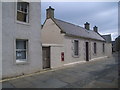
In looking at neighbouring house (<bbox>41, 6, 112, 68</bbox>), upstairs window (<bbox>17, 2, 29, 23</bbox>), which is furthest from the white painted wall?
upstairs window (<bbox>17, 2, 29, 23</bbox>)

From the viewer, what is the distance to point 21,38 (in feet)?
31.1

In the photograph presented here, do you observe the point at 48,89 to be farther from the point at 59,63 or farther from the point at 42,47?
the point at 59,63

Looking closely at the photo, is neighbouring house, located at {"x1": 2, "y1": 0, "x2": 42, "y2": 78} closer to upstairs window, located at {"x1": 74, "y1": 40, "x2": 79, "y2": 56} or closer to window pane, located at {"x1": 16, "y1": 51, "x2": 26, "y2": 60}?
window pane, located at {"x1": 16, "y1": 51, "x2": 26, "y2": 60}

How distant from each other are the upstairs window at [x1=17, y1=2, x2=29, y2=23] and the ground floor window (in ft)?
5.45

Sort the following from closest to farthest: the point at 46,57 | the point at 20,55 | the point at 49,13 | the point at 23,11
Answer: the point at 20,55
the point at 23,11
the point at 46,57
the point at 49,13

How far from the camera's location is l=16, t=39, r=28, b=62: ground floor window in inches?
376

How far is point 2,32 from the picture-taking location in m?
8.33

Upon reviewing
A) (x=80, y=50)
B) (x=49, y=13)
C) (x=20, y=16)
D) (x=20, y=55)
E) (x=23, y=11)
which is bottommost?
(x=20, y=55)

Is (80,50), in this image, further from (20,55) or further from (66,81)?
(66,81)

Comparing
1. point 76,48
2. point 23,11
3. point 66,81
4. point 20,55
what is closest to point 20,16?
point 23,11

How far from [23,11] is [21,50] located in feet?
9.89

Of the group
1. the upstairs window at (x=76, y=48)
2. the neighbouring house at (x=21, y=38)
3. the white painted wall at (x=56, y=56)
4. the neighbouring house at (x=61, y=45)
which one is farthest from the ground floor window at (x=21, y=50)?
the upstairs window at (x=76, y=48)

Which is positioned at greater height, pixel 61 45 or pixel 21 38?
pixel 21 38

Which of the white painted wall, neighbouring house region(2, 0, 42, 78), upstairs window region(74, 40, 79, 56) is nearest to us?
neighbouring house region(2, 0, 42, 78)
